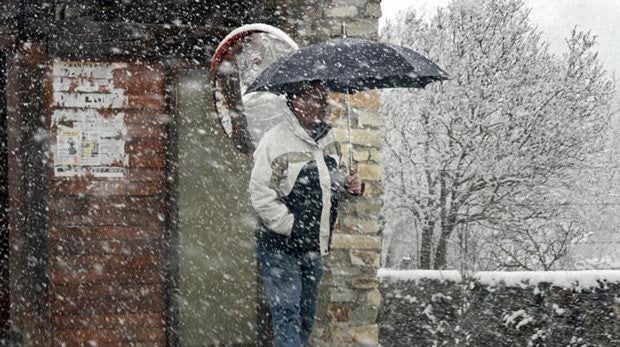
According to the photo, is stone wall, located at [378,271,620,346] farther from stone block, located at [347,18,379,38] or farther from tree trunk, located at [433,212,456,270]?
tree trunk, located at [433,212,456,270]

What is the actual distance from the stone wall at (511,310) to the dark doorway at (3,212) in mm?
3698

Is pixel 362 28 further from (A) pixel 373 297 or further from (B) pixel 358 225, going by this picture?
(A) pixel 373 297

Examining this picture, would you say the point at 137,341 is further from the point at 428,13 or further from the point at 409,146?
the point at 428,13

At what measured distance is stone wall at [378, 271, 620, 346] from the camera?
5.57 m

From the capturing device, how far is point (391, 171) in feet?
69.5

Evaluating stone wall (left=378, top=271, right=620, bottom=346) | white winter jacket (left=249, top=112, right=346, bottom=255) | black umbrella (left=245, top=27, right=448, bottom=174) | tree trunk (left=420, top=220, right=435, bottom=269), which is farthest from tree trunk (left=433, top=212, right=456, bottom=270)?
white winter jacket (left=249, top=112, right=346, bottom=255)

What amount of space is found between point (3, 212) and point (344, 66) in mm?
3114

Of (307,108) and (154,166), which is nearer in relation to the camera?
(307,108)

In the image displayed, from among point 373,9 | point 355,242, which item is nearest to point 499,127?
point 373,9

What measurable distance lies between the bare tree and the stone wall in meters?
12.0

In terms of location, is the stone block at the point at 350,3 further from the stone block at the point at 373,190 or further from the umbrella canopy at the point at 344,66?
the stone block at the point at 373,190

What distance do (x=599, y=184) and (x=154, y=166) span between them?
21056 millimetres

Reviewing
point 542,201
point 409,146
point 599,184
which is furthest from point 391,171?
point 599,184

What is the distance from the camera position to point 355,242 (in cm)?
531
